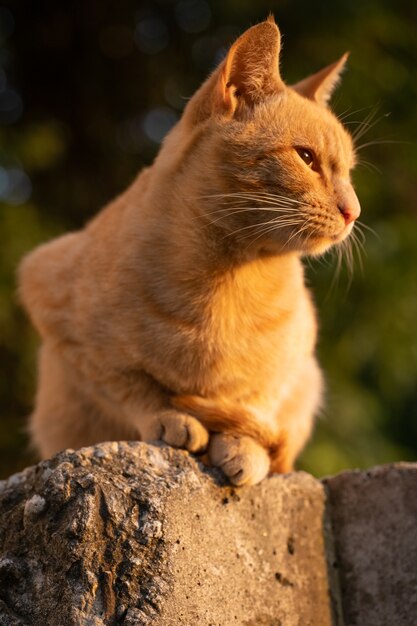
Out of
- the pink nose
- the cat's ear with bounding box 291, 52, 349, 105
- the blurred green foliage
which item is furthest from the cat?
the blurred green foliage

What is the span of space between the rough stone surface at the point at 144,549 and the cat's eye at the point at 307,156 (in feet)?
2.55

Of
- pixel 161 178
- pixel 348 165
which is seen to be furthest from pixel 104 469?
pixel 348 165

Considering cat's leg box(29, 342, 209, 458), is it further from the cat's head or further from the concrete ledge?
the cat's head

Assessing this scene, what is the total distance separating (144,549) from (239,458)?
1.20 ft

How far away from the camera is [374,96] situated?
433 centimetres

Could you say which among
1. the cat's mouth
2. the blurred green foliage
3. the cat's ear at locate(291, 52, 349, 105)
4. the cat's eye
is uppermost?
the cat's ear at locate(291, 52, 349, 105)

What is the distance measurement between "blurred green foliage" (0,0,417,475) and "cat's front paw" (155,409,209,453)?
219 cm

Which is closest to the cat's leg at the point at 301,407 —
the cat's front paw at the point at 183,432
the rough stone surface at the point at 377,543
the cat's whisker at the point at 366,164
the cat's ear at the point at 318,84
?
the rough stone surface at the point at 377,543

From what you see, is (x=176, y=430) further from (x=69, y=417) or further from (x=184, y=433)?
(x=69, y=417)

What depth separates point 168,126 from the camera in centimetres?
428

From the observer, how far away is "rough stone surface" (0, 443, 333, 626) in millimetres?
1536

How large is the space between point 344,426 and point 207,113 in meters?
2.68

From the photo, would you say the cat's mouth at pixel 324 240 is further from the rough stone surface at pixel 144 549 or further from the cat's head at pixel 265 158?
the rough stone surface at pixel 144 549

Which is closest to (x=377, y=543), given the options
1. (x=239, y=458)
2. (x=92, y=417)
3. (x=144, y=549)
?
(x=239, y=458)
